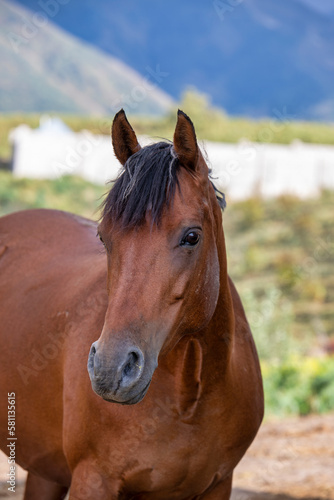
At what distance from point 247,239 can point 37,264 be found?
23.8 m

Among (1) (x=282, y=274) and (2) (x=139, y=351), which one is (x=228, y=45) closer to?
(1) (x=282, y=274)

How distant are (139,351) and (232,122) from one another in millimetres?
41892

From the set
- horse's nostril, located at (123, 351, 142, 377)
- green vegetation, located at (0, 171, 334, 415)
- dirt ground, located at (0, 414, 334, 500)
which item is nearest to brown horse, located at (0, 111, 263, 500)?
horse's nostril, located at (123, 351, 142, 377)

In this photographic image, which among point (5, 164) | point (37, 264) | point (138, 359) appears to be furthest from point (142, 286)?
point (5, 164)

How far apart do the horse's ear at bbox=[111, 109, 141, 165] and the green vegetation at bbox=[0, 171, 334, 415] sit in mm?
6411

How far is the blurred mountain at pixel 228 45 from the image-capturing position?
4839cm

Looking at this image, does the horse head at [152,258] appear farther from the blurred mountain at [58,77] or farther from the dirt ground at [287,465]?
the blurred mountain at [58,77]

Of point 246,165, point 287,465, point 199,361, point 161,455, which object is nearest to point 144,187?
point 199,361

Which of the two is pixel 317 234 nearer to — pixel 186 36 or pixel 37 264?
pixel 37 264

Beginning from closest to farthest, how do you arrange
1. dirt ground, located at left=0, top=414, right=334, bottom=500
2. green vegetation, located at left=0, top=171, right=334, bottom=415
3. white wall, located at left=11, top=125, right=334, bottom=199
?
dirt ground, located at left=0, top=414, right=334, bottom=500 < green vegetation, located at left=0, top=171, right=334, bottom=415 < white wall, located at left=11, top=125, right=334, bottom=199

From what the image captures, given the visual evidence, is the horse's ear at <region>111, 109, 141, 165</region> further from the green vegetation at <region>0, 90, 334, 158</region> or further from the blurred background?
the green vegetation at <region>0, 90, 334, 158</region>

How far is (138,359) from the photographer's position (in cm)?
178

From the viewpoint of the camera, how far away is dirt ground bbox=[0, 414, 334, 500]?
4.79 m

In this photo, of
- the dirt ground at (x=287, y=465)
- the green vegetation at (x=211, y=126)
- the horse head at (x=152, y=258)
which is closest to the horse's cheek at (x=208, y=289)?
the horse head at (x=152, y=258)
